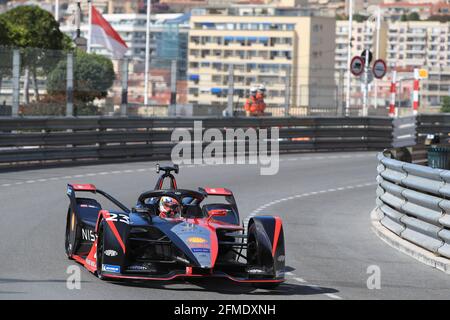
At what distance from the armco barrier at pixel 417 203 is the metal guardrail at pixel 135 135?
9667 millimetres

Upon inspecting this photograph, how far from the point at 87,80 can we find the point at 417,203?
14.7m

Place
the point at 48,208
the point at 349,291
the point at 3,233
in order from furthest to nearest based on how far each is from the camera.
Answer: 1. the point at 48,208
2. the point at 3,233
3. the point at 349,291

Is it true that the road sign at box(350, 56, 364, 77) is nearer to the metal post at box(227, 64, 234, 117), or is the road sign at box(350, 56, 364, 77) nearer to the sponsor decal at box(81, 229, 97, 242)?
the metal post at box(227, 64, 234, 117)

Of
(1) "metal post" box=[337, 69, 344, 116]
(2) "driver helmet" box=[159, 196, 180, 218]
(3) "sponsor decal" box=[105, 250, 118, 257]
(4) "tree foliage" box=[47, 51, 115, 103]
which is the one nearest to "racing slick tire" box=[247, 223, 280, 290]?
(2) "driver helmet" box=[159, 196, 180, 218]

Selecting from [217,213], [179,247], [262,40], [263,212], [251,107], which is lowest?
[263,212]

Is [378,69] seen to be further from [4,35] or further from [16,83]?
[4,35]

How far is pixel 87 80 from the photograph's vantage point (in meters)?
27.8

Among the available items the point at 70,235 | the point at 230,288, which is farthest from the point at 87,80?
the point at 230,288

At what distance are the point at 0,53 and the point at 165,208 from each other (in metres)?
12.9

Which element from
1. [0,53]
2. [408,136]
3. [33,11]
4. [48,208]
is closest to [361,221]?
[48,208]

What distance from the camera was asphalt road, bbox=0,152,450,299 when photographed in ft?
35.2

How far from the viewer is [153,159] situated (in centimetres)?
2736

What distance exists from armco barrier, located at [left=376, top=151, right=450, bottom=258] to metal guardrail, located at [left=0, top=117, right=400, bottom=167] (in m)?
9.67

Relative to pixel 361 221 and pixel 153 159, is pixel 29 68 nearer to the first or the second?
pixel 153 159
